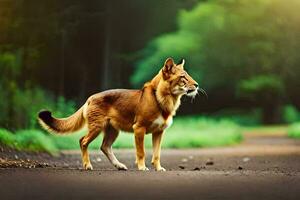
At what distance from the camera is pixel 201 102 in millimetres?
18562

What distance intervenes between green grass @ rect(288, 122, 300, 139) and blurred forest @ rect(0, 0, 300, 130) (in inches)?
41.8

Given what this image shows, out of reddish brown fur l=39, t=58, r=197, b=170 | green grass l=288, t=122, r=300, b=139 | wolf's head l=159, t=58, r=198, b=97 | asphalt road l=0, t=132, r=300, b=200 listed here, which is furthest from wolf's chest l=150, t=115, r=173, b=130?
green grass l=288, t=122, r=300, b=139

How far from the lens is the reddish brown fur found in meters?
7.44

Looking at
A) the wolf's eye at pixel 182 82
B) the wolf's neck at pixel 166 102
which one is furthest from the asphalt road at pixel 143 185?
the wolf's eye at pixel 182 82

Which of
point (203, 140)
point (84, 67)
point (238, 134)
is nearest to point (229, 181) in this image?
point (203, 140)

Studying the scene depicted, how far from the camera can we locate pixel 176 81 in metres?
7.50

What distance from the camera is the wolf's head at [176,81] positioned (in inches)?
294

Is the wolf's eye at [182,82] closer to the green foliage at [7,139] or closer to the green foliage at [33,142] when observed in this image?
the green foliage at [7,139]

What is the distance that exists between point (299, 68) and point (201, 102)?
2.54 metres

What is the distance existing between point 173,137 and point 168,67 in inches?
265

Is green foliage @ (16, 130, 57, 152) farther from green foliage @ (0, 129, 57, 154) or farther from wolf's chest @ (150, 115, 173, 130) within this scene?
wolf's chest @ (150, 115, 173, 130)

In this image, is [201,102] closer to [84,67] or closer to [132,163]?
[84,67]

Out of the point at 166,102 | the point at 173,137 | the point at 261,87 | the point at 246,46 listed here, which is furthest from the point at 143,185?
the point at 246,46

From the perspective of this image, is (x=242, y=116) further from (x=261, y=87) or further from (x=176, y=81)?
(x=176, y=81)
